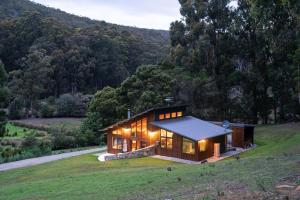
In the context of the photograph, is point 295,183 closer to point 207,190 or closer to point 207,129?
point 207,190

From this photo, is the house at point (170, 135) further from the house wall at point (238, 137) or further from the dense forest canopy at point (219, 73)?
the dense forest canopy at point (219, 73)

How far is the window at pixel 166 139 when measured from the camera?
3070 centimetres

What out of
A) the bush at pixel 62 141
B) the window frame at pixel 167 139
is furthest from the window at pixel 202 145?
the bush at pixel 62 141

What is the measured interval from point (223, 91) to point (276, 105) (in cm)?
684

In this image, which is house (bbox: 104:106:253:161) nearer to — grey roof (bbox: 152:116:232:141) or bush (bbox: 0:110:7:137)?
grey roof (bbox: 152:116:232:141)

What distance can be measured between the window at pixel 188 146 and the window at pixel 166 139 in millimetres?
1167

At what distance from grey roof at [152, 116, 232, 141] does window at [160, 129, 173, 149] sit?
1.49 ft

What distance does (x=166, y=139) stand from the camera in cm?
3094

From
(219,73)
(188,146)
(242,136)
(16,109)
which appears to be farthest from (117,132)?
(16,109)

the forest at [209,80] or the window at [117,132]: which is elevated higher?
the forest at [209,80]

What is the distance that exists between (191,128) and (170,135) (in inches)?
81.4

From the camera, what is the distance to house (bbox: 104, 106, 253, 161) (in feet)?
97.6

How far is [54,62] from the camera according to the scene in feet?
238

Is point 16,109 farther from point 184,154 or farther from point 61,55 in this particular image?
point 184,154
